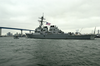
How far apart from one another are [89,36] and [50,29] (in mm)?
29373

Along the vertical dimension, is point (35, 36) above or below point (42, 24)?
below

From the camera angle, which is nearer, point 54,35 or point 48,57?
point 48,57

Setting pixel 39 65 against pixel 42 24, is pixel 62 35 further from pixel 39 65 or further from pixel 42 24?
pixel 39 65

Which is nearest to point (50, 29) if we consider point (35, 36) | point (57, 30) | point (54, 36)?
point (57, 30)

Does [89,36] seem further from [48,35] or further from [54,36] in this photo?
[48,35]

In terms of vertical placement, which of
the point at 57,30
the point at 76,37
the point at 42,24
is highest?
the point at 42,24

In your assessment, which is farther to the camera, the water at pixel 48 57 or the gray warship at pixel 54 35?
the gray warship at pixel 54 35

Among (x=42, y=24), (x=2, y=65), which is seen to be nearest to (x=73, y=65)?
(x=2, y=65)

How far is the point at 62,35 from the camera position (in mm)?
47750

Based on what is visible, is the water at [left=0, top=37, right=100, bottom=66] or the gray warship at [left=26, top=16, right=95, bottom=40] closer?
the water at [left=0, top=37, right=100, bottom=66]

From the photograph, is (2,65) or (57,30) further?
(57,30)

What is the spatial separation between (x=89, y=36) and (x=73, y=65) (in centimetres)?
4673

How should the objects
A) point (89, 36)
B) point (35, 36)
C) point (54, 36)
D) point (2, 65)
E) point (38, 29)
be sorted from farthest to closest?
point (38, 29) → point (35, 36) → point (54, 36) → point (89, 36) → point (2, 65)

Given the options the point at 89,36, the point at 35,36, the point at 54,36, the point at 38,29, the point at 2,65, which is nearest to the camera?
the point at 2,65
